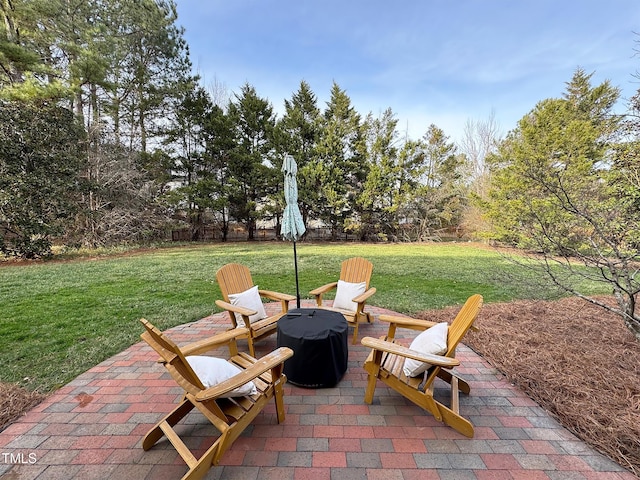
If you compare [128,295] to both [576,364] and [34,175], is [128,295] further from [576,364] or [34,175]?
[34,175]

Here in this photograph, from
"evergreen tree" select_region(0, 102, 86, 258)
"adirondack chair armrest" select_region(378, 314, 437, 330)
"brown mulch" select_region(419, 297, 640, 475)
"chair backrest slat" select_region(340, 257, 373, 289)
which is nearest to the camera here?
"brown mulch" select_region(419, 297, 640, 475)

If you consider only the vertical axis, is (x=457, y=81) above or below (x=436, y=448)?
above

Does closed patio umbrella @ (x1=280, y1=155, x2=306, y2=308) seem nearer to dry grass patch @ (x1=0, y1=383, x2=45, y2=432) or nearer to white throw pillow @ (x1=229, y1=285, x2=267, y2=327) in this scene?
white throw pillow @ (x1=229, y1=285, x2=267, y2=327)

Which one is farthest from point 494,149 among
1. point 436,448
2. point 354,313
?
point 436,448

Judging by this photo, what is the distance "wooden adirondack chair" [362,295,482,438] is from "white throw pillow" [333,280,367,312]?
119 cm

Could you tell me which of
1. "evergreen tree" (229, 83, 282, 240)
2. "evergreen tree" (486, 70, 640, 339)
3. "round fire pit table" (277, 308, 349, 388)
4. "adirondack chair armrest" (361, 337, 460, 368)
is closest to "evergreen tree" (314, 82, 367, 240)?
"evergreen tree" (229, 83, 282, 240)

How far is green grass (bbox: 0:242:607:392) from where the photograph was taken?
116 inches

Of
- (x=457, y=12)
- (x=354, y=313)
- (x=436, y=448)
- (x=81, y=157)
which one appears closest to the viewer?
(x=436, y=448)

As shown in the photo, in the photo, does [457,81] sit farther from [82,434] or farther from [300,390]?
[82,434]

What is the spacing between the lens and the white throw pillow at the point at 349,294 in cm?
350

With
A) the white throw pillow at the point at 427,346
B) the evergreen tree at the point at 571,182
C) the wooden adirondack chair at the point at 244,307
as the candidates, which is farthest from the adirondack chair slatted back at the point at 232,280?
the evergreen tree at the point at 571,182

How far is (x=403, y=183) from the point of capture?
1677cm

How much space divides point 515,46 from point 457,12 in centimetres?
220

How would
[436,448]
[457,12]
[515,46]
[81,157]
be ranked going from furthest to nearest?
1. [81,157]
2. [515,46]
3. [457,12]
4. [436,448]
